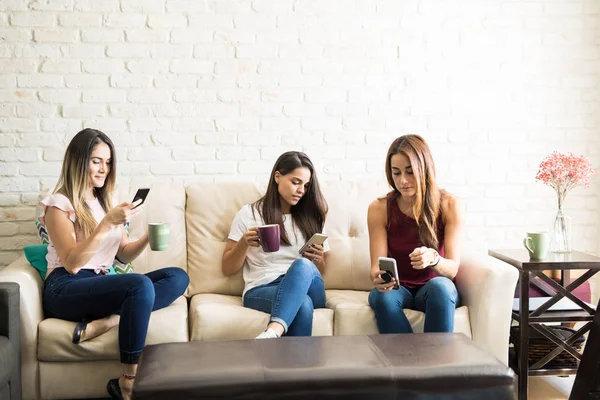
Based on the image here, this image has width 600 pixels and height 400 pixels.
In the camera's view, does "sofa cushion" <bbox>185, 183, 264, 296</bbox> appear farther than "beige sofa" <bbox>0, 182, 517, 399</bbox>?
Yes

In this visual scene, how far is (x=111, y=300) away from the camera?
2.42m

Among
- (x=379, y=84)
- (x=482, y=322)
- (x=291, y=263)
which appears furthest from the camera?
(x=379, y=84)

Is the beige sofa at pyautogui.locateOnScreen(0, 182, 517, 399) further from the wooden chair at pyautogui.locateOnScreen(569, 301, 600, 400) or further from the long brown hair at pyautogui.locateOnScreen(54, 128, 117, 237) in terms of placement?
the wooden chair at pyautogui.locateOnScreen(569, 301, 600, 400)

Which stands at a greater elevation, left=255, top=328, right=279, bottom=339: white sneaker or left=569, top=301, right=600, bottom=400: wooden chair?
left=569, top=301, right=600, bottom=400: wooden chair

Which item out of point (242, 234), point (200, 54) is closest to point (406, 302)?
point (242, 234)

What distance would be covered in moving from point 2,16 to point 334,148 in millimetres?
1704

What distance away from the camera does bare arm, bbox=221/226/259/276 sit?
8.83ft

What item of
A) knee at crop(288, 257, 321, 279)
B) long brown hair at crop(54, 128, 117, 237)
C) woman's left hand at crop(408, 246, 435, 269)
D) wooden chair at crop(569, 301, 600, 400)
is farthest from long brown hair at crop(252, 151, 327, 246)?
wooden chair at crop(569, 301, 600, 400)

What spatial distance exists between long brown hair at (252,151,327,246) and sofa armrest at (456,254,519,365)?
72 cm

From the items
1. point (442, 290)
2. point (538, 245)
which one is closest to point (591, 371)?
point (442, 290)

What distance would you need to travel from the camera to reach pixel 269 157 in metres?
3.37

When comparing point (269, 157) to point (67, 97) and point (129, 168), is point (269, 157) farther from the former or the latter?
point (67, 97)

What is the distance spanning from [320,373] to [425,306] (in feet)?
2.99

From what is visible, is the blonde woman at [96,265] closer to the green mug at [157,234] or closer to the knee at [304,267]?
the green mug at [157,234]
